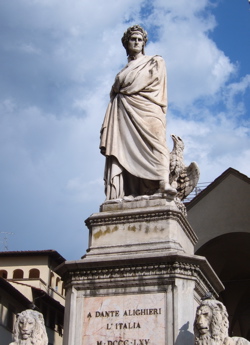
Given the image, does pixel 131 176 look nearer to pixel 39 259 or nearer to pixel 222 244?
pixel 222 244

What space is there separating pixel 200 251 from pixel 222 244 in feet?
3.14

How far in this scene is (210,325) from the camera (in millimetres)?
9438

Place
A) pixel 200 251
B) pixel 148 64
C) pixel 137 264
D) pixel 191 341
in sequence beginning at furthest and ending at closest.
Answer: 1. pixel 200 251
2. pixel 148 64
3. pixel 137 264
4. pixel 191 341

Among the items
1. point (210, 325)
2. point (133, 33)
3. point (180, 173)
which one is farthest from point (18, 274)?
point (210, 325)

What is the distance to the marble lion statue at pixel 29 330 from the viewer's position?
10.1m

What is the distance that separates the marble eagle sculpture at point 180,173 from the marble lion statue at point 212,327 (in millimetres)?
4303

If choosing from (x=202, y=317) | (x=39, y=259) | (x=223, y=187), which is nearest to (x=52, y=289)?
(x=39, y=259)

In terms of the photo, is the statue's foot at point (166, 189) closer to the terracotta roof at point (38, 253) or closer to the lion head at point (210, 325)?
the lion head at point (210, 325)

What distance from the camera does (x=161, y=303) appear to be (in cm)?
1050

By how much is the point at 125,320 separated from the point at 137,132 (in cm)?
380

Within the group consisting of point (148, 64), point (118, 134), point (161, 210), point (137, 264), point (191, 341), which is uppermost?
point (148, 64)

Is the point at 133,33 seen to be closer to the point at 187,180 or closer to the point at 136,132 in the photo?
the point at 136,132

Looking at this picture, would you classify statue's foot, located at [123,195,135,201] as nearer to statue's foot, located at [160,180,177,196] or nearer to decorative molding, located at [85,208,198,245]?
decorative molding, located at [85,208,198,245]

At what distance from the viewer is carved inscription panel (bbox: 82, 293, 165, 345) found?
10.4 meters
